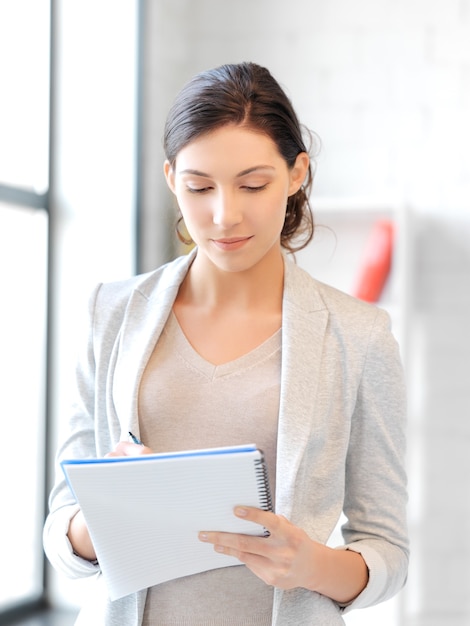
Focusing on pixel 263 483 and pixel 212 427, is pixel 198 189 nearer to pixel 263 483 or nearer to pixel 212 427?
pixel 212 427

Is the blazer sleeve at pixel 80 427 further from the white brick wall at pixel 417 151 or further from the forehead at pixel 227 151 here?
the white brick wall at pixel 417 151

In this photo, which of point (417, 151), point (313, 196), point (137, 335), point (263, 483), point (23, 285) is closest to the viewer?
point (263, 483)

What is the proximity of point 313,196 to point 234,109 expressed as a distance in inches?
89.7

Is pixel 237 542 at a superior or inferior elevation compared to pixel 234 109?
inferior

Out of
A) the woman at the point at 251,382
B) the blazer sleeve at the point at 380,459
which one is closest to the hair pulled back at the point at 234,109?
the woman at the point at 251,382

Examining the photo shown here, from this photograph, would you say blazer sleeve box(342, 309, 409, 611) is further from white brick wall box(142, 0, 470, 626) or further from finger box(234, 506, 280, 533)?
white brick wall box(142, 0, 470, 626)

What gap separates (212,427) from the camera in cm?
123

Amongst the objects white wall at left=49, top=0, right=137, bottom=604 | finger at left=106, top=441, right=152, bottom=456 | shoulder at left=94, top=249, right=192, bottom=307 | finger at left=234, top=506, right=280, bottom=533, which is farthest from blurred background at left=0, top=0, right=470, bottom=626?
finger at left=234, top=506, right=280, bottom=533

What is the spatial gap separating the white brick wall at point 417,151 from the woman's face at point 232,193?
2.06 metres

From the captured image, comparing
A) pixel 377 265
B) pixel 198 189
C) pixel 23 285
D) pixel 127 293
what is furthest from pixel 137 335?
pixel 377 265

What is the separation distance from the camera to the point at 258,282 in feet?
4.39

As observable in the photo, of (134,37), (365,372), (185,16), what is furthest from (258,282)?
(185,16)

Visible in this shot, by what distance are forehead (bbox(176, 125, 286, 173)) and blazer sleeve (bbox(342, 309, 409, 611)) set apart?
0.89 ft

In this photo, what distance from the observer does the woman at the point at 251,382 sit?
3.96 feet
